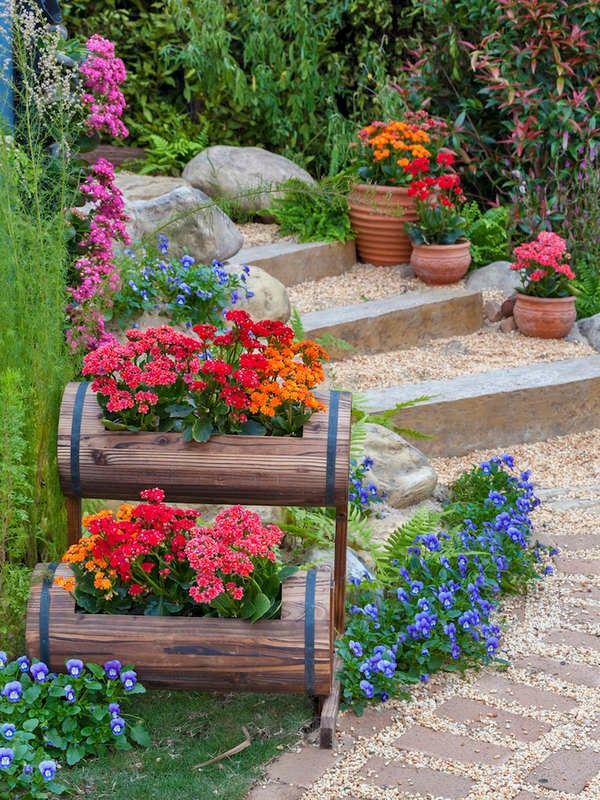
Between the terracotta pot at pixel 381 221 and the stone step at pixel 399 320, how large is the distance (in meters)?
0.52

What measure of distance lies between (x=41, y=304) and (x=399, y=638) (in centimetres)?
167

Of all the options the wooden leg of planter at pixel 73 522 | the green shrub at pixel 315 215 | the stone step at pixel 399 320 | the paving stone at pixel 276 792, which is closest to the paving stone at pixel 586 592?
the paving stone at pixel 276 792

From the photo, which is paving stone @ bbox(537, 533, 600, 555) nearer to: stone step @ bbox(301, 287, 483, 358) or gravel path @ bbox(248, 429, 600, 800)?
gravel path @ bbox(248, 429, 600, 800)

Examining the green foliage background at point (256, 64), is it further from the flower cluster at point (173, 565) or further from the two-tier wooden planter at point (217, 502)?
the flower cluster at point (173, 565)

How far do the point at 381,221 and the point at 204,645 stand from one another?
4.71 meters

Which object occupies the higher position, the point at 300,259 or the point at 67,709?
the point at 300,259

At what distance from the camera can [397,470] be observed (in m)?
5.01

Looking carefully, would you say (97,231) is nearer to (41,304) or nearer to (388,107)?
(41,304)

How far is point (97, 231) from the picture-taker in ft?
15.1

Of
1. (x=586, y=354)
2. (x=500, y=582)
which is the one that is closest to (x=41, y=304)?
(x=500, y=582)

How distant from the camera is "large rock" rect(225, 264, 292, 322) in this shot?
19.6 ft

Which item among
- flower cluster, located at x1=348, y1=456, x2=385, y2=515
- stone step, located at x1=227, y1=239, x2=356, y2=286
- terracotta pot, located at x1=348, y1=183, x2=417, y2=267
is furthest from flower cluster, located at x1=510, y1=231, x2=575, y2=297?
flower cluster, located at x1=348, y1=456, x2=385, y2=515

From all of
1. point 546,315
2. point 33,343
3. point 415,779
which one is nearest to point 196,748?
point 415,779

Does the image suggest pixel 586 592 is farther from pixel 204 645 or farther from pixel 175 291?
pixel 175 291
